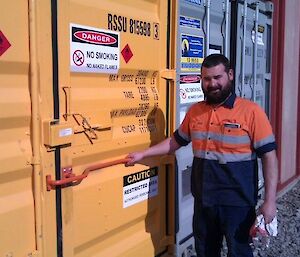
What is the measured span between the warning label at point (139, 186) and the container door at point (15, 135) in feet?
2.94

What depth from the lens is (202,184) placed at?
10.8ft

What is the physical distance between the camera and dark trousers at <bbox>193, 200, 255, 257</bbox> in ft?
Result: 10.5

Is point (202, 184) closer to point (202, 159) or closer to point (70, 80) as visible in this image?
point (202, 159)

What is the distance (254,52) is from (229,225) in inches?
115

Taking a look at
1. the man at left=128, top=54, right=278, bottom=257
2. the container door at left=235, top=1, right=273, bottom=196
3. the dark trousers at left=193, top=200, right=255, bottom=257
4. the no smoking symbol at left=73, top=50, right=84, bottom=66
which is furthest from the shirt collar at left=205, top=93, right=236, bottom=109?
the container door at left=235, top=1, right=273, bottom=196

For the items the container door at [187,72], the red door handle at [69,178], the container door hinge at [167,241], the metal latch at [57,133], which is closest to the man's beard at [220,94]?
the container door at [187,72]

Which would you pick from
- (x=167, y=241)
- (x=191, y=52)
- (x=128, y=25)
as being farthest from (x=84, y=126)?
(x=191, y=52)

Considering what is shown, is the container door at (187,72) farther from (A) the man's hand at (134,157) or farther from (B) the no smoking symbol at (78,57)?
(B) the no smoking symbol at (78,57)

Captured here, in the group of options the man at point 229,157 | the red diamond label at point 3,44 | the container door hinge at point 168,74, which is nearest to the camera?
the red diamond label at point 3,44

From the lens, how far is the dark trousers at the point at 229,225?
320 centimetres

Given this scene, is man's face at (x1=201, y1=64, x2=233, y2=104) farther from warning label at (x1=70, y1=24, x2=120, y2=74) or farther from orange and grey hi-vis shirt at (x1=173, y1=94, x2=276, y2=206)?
warning label at (x1=70, y1=24, x2=120, y2=74)

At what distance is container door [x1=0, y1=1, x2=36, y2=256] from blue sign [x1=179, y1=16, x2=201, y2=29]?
1704 mm

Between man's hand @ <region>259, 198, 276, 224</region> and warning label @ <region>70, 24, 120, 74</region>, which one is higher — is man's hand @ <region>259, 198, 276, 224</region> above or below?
below

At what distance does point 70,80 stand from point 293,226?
149 inches
